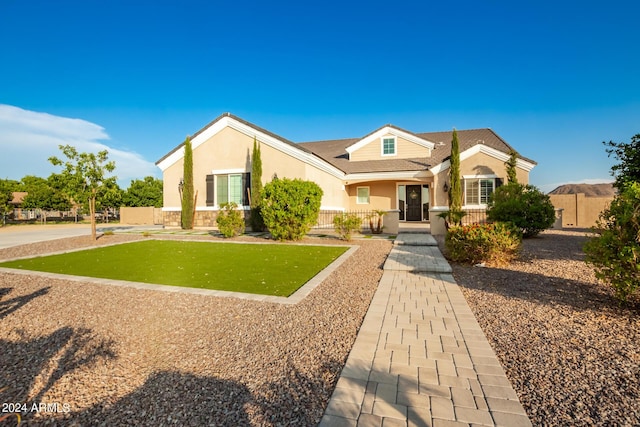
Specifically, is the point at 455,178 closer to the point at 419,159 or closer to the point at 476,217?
the point at 476,217

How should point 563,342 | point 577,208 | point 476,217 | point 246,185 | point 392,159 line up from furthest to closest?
point 392,159, point 577,208, point 246,185, point 476,217, point 563,342

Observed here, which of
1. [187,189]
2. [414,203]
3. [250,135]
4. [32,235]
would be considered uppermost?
[250,135]

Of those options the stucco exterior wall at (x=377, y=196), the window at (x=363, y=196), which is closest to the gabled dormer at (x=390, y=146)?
the stucco exterior wall at (x=377, y=196)

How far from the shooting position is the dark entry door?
2056 centimetres

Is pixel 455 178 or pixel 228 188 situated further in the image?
pixel 228 188

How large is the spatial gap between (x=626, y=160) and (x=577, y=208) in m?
12.7

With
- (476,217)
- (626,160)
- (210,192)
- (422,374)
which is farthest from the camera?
(210,192)

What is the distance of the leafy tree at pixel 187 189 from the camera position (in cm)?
1742

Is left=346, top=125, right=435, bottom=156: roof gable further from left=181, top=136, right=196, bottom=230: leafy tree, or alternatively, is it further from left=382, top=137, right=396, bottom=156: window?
left=181, top=136, right=196, bottom=230: leafy tree

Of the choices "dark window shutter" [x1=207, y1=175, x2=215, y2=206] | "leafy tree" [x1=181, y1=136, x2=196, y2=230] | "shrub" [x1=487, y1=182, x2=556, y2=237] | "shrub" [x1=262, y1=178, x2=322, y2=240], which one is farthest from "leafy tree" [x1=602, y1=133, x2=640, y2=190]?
"leafy tree" [x1=181, y1=136, x2=196, y2=230]

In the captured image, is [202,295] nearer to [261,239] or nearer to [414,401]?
[414,401]

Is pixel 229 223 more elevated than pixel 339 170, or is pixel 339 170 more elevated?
pixel 339 170

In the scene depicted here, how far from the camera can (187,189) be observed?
17422mm

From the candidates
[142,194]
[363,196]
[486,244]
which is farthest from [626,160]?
[142,194]
